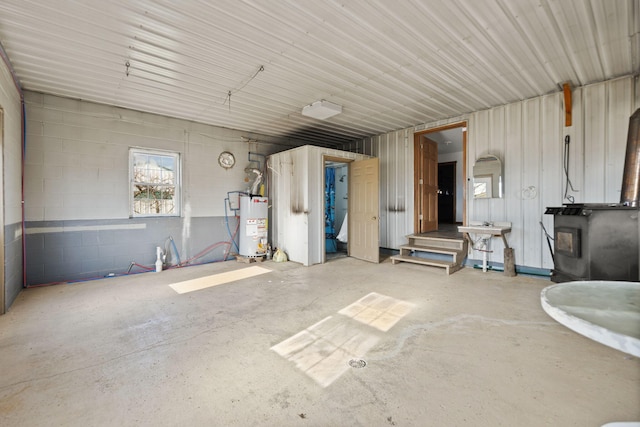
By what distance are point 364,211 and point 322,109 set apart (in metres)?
2.42

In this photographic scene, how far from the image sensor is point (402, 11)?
2527mm

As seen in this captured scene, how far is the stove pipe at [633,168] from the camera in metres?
3.14

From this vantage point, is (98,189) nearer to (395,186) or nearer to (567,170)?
(395,186)

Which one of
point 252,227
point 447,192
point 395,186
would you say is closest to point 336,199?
point 395,186

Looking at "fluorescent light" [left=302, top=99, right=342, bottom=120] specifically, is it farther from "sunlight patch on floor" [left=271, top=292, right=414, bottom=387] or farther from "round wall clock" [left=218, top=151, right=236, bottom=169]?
"sunlight patch on floor" [left=271, top=292, right=414, bottom=387]

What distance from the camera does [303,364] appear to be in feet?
6.82

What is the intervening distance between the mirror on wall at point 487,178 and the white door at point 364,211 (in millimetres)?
1885

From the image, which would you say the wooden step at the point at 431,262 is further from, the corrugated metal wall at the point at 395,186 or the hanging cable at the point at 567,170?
the hanging cable at the point at 567,170

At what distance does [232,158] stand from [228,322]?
168 inches

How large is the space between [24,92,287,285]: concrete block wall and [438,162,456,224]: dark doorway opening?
8.30 metres

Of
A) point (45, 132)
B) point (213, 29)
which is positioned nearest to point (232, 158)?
point (45, 132)

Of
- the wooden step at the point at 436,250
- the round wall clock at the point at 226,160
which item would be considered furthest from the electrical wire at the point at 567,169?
the round wall clock at the point at 226,160

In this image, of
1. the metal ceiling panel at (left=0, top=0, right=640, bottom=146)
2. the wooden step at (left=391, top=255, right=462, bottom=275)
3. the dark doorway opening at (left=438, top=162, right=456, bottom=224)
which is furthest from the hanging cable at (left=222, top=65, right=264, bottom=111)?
the dark doorway opening at (left=438, top=162, right=456, bottom=224)

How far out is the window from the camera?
5.03m
